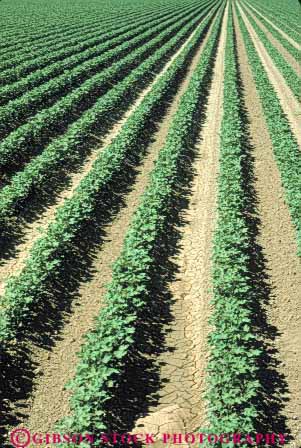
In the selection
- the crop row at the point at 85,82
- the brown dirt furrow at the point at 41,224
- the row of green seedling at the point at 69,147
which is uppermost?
the crop row at the point at 85,82

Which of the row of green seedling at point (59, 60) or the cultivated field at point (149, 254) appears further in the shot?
the row of green seedling at point (59, 60)

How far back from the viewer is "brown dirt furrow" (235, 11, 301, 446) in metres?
8.09

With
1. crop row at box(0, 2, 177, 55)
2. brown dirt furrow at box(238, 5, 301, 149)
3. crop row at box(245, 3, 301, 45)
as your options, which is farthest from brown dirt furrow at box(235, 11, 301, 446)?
crop row at box(245, 3, 301, 45)

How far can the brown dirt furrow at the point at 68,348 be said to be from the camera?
7.52 meters

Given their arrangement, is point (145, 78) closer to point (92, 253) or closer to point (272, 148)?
point (272, 148)

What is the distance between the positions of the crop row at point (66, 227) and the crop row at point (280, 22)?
27.9 meters

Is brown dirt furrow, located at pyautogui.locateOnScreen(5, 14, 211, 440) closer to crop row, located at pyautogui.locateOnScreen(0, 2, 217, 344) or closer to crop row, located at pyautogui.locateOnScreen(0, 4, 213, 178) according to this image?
crop row, located at pyautogui.locateOnScreen(0, 2, 217, 344)

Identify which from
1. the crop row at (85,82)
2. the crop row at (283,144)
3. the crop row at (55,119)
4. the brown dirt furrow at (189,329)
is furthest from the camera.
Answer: the crop row at (85,82)

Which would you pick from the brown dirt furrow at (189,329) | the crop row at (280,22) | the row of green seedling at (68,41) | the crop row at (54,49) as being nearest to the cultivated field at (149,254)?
the brown dirt furrow at (189,329)

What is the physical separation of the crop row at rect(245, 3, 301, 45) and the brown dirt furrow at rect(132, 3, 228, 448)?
108ft

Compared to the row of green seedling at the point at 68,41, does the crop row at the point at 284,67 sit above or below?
below

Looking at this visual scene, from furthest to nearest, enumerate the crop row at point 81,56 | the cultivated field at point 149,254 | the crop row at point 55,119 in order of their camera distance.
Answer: the crop row at point 81,56 < the crop row at point 55,119 < the cultivated field at point 149,254

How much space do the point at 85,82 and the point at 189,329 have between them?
710 inches

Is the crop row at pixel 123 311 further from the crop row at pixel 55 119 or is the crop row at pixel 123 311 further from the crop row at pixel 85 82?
the crop row at pixel 85 82
